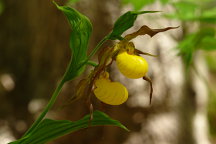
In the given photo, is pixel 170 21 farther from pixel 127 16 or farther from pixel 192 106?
pixel 127 16

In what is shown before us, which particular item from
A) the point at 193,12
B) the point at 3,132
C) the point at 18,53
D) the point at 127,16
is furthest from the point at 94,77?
the point at 18,53

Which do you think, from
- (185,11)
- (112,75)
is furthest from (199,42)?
(112,75)

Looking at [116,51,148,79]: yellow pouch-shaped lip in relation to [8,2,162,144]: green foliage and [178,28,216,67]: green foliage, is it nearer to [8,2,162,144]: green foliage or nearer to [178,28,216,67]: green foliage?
[8,2,162,144]: green foliage

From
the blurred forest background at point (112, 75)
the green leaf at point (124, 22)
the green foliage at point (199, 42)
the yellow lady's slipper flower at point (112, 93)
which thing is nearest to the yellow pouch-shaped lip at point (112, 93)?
the yellow lady's slipper flower at point (112, 93)

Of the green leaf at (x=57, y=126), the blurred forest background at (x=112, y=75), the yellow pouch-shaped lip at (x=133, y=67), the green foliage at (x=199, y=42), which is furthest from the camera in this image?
the blurred forest background at (x=112, y=75)

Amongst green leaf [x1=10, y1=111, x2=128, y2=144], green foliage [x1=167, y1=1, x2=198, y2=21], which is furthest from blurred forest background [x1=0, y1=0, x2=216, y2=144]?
green leaf [x1=10, y1=111, x2=128, y2=144]

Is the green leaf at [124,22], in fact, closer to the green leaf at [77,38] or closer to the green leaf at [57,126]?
the green leaf at [77,38]

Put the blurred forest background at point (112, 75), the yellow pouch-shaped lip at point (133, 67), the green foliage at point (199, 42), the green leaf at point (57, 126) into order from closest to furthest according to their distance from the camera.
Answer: the yellow pouch-shaped lip at point (133, 67) < the green leaf at point (57, 126) < the green foliage at point (199, 42) < the blurred forest background at point (112, 75)
